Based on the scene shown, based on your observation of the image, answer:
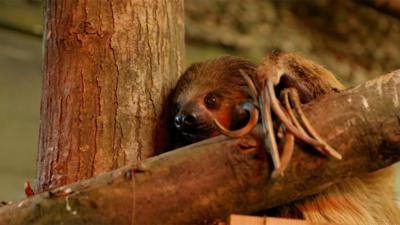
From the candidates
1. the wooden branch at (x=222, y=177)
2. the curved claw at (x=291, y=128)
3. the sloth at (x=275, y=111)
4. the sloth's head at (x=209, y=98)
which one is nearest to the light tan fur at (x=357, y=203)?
the sloth at (x=275, y=111)

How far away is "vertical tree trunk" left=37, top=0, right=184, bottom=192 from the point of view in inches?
72.3

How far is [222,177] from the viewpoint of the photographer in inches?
55.0

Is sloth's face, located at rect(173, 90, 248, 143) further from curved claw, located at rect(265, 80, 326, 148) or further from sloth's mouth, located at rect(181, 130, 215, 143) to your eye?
curved claw, located at rect(265, 80, 326, 148)

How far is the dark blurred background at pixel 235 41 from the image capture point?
3.57 metres

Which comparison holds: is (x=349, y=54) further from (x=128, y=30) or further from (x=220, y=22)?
(x=128, y=30)

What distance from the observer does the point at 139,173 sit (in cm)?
140

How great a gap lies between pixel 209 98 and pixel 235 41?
163 centimetres

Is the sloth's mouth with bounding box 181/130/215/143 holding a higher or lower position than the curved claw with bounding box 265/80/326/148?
higher

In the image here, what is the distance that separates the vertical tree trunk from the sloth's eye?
0.25 meters

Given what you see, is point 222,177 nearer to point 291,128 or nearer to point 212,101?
point 291,128

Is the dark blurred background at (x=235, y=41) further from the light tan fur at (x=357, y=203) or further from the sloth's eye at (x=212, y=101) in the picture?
the light tan fur at (x=357, y=203)

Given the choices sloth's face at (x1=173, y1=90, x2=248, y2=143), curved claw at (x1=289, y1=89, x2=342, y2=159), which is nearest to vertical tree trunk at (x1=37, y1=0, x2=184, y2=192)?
sloth's face at (x1=173, y1=90, x2=248, y2=143)

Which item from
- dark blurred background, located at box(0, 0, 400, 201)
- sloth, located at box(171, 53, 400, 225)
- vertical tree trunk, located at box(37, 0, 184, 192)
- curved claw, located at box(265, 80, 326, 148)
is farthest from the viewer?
dark blurred background, located at box(0, 0, 400, 201)

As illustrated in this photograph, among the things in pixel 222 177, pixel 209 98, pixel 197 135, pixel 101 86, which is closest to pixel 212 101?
pixel 209 98
